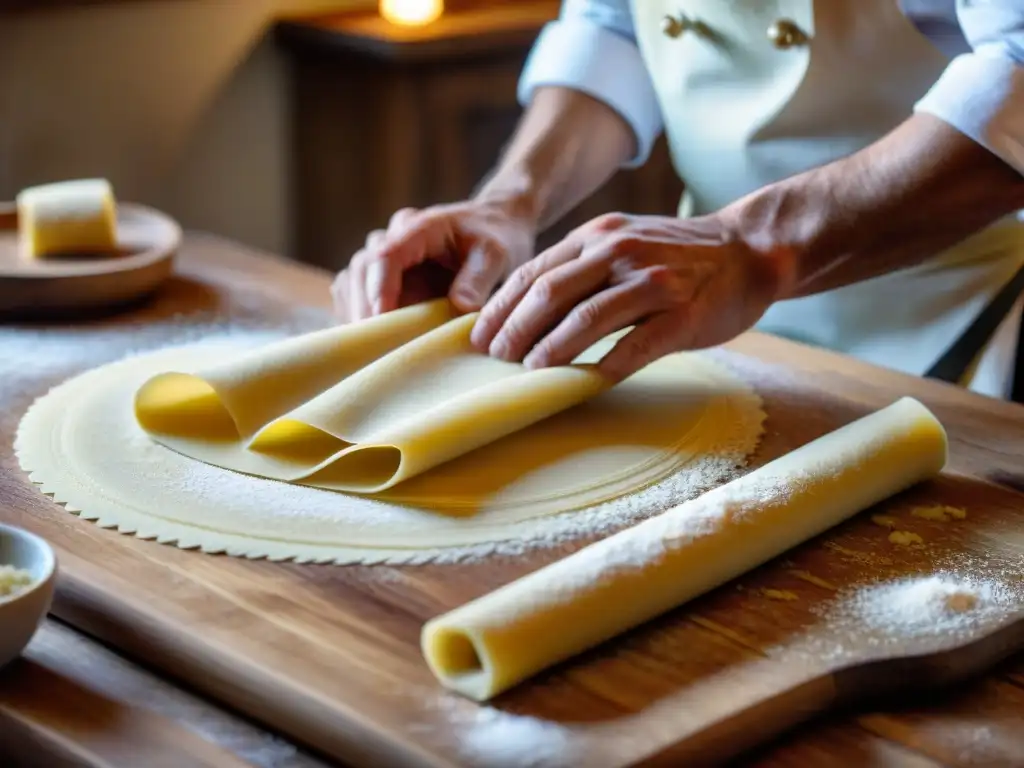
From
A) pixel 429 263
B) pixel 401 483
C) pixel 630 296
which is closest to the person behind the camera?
pixel 401 483

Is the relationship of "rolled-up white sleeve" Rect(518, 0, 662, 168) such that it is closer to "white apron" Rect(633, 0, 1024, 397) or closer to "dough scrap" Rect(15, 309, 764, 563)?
"white apron" Rect(633, 0, 1024, 397)

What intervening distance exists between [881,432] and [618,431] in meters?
0.23

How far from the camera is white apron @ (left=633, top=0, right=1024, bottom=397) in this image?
59.1 inches

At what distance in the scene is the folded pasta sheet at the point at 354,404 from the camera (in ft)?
3.59

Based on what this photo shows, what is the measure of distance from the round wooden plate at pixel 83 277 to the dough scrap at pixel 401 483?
235 mm

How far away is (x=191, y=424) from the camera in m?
1.18

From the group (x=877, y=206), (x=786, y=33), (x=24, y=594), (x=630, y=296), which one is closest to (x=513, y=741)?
(x=24, y=594)

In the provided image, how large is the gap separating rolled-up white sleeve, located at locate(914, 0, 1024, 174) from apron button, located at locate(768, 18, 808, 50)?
0.23 metres

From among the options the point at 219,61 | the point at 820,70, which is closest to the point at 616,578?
the point at 820,70

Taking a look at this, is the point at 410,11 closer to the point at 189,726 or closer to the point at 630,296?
the point at 630,296

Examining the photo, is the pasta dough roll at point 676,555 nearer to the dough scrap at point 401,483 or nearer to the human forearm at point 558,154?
the dough scrap at point 401,483

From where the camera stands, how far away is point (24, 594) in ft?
2.66

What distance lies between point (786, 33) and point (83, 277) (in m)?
0.83

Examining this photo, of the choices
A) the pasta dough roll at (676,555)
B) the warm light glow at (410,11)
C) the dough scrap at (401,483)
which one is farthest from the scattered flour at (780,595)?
the warm light glow at (410,11)
